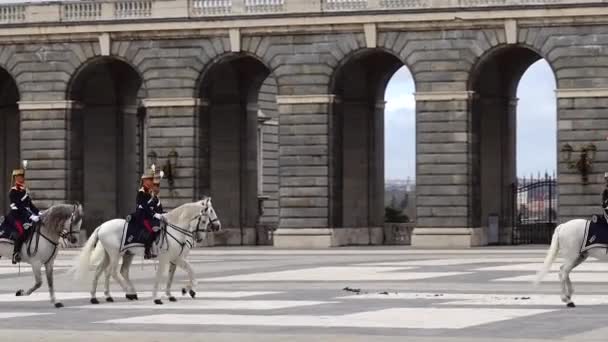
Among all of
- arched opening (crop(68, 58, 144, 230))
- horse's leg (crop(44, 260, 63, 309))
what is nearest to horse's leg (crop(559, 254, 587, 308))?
horse's leg (crop(44, 260, 63, 309))

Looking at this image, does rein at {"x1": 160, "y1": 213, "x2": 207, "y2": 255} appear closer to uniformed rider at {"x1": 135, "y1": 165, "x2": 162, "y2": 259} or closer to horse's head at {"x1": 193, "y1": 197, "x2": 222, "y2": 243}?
horse's head at {"x1": 193, "y1": 197, "x2": 222, "y2": 243}

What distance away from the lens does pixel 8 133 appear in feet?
250

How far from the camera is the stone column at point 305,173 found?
2650 inches

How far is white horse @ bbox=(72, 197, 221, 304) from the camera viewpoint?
34.2 meters

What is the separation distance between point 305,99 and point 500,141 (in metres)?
7.88

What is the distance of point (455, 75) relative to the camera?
2576 inches

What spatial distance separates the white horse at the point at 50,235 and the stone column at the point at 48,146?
36527 mm

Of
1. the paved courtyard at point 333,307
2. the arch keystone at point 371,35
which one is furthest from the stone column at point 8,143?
the paved courtyard at point 333,307

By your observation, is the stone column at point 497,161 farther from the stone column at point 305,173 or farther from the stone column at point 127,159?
the stone column at point 127,159

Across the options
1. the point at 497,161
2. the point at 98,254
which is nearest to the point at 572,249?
the point at 98,254

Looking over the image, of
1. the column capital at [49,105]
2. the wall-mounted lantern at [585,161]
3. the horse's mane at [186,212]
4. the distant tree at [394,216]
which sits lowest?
the distant tree at [394,216]

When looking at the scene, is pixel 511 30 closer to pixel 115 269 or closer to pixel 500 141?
pixel 500 141

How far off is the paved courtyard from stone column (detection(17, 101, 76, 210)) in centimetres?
2198

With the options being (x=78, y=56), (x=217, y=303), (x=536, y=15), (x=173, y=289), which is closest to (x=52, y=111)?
(x=78, y=56)
